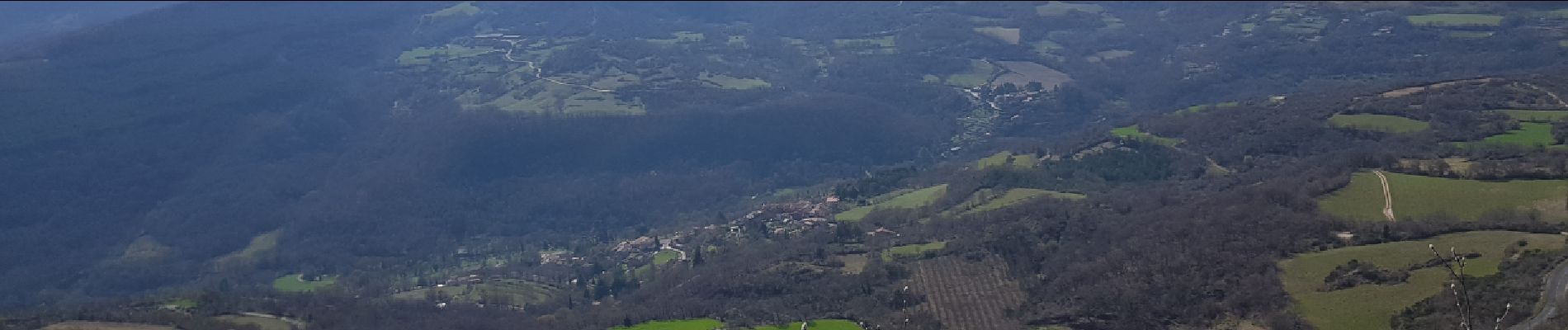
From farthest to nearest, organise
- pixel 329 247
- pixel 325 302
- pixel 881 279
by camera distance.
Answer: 1. pixel 329 247
2. pixel 325 302
3. pixel 881 279

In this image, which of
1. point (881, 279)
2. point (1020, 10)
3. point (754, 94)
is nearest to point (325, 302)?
point (881, 279)

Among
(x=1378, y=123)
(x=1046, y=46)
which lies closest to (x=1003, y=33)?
(x=1046, y=46)

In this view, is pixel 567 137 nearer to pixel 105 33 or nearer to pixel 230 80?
pixel 230 80

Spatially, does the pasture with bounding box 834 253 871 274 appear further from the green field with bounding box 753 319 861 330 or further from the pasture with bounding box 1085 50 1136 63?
the pasture with bounding box 1085 50 1136 63

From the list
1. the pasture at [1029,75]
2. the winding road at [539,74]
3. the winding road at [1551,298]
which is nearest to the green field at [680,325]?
the winding road at [1551,298]

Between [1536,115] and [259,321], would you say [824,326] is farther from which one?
[1536,115]

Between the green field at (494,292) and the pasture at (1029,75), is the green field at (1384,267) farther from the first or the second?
the pasture at (1029,75)

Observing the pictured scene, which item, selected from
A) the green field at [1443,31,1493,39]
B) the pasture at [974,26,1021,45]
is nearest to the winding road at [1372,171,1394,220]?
the green field at [1443,31,1493,39]
